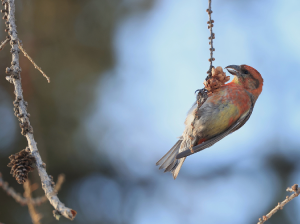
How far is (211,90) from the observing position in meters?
2.63

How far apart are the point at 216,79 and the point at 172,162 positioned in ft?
3.05

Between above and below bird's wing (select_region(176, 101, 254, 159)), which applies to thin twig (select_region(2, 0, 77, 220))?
above

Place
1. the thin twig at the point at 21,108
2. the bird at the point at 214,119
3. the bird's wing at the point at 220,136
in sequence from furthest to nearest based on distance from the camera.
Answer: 1. the bird at the point at 214,119
2. the bird's wing at the point at 220,136
3. the thin twig at the point at 21,108

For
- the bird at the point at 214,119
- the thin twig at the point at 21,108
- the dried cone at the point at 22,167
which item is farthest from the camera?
the bird at the point at 214,119

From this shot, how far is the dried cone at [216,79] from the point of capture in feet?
8.29

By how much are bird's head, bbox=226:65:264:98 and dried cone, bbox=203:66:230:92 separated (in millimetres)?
544

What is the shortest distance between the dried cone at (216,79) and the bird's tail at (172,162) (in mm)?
712

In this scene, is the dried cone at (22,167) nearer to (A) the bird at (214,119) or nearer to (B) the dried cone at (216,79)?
(A) the bird at (214,119)

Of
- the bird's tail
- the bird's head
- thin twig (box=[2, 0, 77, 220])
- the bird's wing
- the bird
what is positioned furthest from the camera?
the bird's head

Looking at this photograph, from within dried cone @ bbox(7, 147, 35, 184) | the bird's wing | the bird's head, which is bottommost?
the bird's wing

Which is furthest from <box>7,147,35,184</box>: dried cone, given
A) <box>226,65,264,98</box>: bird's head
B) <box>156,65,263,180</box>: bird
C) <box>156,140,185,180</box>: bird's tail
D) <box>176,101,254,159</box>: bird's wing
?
Result: <box>226,65,264,98</box>: bird's head

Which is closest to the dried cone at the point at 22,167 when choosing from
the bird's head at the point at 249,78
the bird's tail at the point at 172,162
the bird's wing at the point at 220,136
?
the bird's wing at the point at 220,136

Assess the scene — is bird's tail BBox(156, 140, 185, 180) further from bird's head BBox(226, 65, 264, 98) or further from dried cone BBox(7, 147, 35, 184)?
dried cone BBox(7, 147, 35, 184)

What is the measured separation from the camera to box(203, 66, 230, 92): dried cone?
2.53 metres
